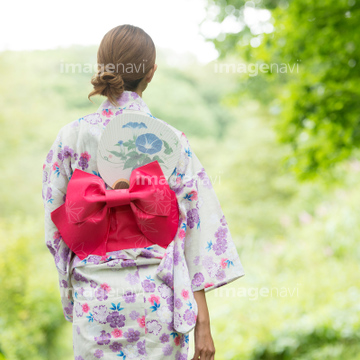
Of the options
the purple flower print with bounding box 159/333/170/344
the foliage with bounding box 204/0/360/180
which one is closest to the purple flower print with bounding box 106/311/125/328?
the purple flower print with bounding box 159/333/170/344

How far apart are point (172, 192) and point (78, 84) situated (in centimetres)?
1017

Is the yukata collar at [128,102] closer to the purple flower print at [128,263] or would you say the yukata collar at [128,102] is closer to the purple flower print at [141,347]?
the purple flower print at [128,263]

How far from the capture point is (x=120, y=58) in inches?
49.1

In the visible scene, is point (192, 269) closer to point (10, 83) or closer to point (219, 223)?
point (219, 223)

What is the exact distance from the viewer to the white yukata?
3.86 feet

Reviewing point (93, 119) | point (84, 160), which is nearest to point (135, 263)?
point (84, 160)

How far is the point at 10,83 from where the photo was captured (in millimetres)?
9703

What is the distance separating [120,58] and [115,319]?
2.40ft

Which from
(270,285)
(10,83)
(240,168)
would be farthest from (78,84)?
(270,285)

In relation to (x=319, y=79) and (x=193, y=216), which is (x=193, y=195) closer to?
(x=193, y=216)

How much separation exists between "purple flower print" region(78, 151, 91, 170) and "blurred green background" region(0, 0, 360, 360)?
43.3 inches

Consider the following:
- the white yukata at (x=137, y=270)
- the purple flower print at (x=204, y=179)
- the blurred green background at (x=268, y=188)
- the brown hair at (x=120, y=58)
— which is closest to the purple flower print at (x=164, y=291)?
the white yukata at (x=137, y=270)

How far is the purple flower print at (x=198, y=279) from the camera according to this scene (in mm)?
1315

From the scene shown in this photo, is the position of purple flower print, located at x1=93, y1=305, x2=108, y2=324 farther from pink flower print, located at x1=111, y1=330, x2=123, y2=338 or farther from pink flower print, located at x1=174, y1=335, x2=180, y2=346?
pink flower print, located at x1=174, y1=335, x2=180, y2=346
